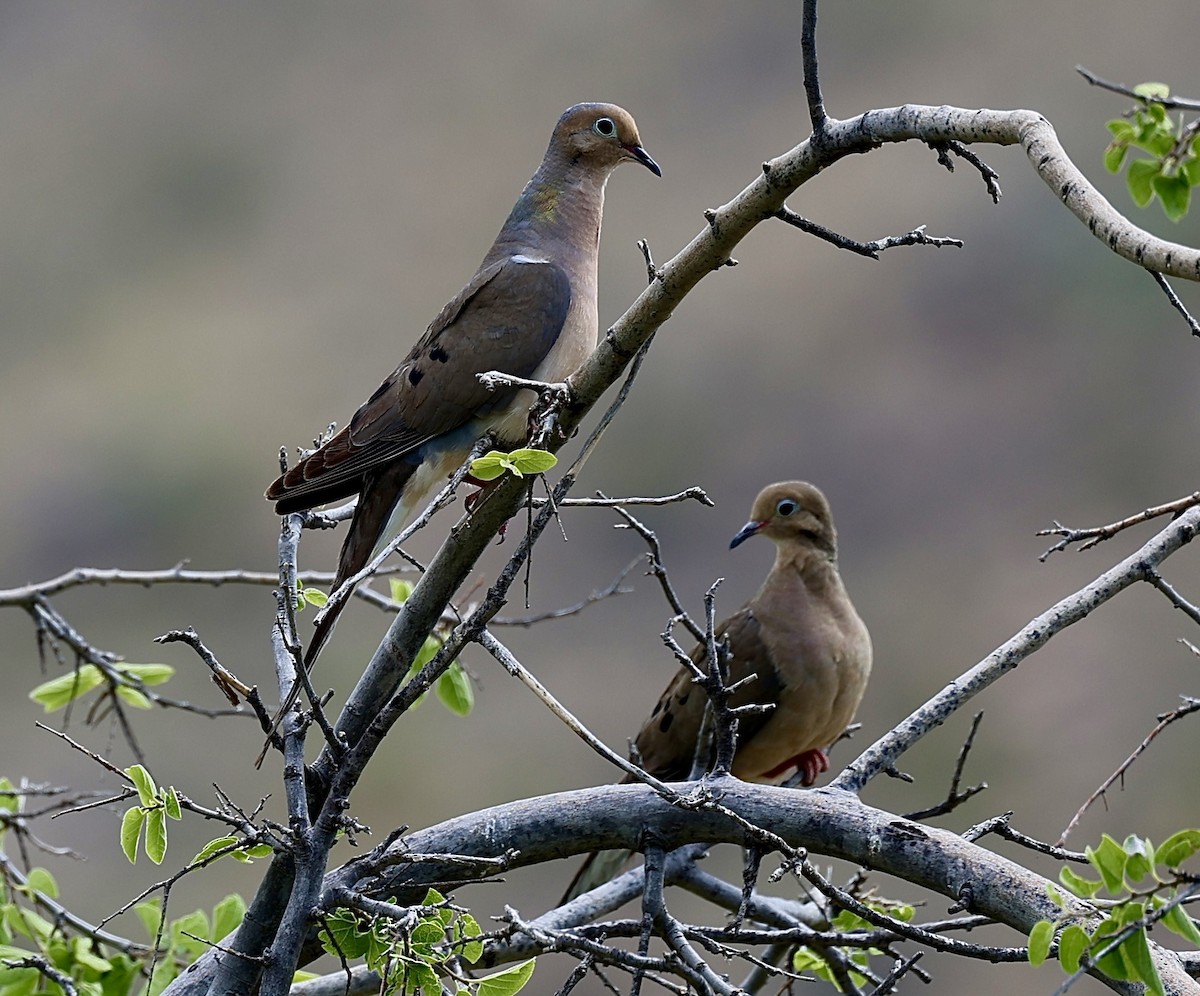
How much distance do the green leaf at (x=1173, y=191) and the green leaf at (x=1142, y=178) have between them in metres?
0.01

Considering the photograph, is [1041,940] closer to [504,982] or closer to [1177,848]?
[1177,848]

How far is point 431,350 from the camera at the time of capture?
3.49 meters

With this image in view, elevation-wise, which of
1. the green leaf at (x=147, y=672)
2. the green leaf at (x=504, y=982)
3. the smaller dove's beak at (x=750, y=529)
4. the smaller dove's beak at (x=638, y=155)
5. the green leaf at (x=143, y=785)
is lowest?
the green leaf at (x=504, y=982)

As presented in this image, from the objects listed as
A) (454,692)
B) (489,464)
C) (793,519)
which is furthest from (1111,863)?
(793,519)

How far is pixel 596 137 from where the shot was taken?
3787mm

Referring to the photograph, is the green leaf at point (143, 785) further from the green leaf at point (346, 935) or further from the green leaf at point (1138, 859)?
the green leaf at point (1138, 859)

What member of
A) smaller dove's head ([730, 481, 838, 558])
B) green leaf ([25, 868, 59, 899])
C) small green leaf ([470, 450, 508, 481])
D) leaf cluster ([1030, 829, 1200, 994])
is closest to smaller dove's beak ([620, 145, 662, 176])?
smaller dove's head ([730, 481, 838, 558])

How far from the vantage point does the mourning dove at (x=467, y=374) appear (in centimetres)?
327

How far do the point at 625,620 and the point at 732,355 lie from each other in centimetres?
604

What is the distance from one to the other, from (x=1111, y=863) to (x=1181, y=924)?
3.5 inches

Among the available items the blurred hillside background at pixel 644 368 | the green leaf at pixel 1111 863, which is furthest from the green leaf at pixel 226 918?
the blurred hillside background at pixel 644 368

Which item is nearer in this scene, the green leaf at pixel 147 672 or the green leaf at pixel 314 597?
the green leaf at pixel 314 597

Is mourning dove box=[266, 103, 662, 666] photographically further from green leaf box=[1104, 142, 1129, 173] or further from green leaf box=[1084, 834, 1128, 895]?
green leaf box=[1084, 834, 1128, 895]

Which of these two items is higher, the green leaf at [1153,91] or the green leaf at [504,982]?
the green leaf at [1153,91]
